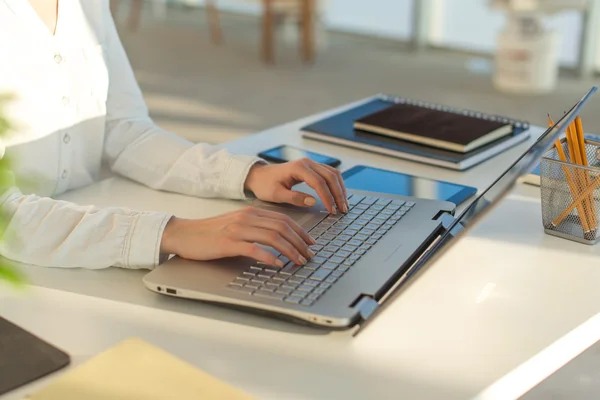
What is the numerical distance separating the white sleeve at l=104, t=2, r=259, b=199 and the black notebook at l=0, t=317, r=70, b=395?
497mm

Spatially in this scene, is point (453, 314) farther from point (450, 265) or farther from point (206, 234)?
point (206, 234)

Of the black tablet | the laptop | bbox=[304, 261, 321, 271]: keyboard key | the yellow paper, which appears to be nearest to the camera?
the yellow paper

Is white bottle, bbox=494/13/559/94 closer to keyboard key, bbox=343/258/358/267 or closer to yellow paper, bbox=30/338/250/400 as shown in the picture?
keyboard key, bbox=343/258/358/267

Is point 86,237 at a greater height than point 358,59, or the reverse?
point 86,237

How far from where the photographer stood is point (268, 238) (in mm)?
1028

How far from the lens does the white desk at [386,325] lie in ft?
2.82

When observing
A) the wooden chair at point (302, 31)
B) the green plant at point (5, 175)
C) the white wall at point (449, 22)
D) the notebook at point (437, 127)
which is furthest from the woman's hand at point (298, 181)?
the wooden chair at point (302, 31)

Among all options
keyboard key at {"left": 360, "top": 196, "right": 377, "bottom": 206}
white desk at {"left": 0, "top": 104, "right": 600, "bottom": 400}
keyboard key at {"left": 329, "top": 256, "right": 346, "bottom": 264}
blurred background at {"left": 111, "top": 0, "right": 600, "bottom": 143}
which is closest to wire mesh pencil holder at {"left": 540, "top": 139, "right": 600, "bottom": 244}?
white desk at {"left": 0, "top": 104, "right": 600, "bottom": 400}

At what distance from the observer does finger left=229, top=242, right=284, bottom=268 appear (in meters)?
1.01

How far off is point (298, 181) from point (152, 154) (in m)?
0.29

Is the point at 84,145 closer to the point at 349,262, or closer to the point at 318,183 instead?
the point at 318,183

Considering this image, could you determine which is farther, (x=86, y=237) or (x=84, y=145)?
(x=84, y=145)

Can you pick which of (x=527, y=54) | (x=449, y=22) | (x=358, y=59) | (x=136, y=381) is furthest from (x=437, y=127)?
(x=449, y=22)

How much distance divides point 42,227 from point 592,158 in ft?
2.68
